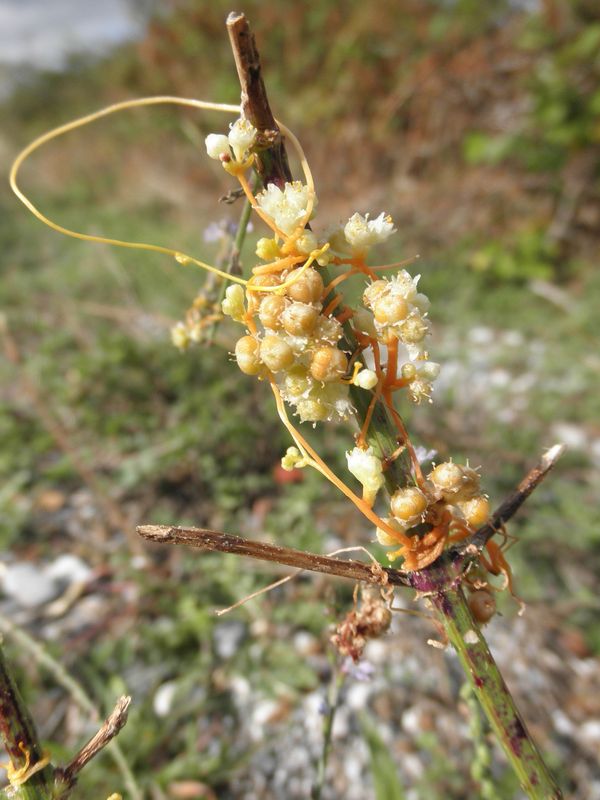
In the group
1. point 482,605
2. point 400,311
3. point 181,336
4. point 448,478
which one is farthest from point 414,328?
point 181,336

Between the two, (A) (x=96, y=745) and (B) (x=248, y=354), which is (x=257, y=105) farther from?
(A) (x=96, y=745)

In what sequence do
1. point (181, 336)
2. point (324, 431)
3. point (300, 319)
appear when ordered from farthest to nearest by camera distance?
point (324, 431) < point (181, 336) < point (300, 319)

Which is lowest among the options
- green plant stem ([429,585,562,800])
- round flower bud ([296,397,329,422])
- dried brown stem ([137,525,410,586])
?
green plant stem ([429,585,562,800])

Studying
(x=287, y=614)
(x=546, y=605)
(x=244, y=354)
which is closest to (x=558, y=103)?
(x=546, y=605)

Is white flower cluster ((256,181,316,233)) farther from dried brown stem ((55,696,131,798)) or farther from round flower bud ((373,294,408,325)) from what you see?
dried brown stem ((55,696,131,798))

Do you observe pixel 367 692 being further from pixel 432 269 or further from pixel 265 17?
pixel 265 17

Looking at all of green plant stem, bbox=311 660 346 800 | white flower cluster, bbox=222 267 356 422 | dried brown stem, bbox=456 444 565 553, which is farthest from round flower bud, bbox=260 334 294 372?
green plant stem, bbox=311 660 346 800

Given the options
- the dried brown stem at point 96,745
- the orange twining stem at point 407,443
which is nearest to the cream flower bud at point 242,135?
the orange twining stem at point 407,443

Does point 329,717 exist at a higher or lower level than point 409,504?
lower
